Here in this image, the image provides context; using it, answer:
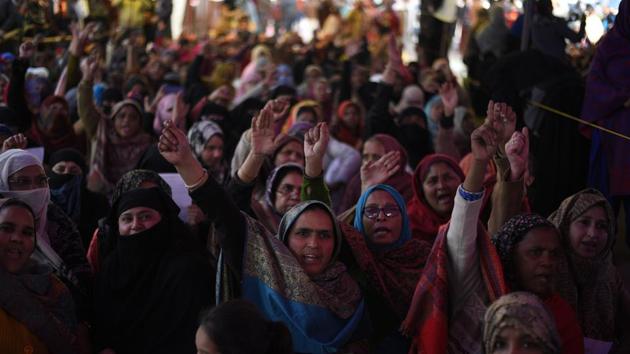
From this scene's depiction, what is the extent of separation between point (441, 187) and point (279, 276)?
1510mm

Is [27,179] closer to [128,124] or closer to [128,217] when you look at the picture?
[128,217]

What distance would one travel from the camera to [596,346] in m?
3.78

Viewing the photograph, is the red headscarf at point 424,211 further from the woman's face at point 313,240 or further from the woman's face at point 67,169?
the woman's face at point 67,169

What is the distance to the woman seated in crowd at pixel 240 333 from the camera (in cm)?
278

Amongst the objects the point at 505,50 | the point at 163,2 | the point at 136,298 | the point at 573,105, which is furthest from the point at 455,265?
the point at 163,2

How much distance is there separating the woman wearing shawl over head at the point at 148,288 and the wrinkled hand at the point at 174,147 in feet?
1.88

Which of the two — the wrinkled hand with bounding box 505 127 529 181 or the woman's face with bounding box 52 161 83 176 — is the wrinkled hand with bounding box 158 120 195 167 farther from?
the woman's face with bounding box 52 161 83 176

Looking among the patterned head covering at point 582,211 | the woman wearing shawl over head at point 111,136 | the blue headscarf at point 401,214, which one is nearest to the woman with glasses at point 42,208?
the blue headscarf at point 401,214

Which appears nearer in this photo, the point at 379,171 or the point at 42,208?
the point at 42,208

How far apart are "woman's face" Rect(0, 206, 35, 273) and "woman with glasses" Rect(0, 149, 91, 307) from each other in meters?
0.41

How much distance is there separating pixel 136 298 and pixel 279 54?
966 centimetres

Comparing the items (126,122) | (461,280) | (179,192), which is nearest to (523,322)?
(461,280)

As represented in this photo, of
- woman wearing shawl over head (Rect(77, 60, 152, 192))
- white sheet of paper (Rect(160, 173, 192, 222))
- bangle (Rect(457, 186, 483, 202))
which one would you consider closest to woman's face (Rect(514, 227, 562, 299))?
bangle (Rect(457, 186, 483, 202))

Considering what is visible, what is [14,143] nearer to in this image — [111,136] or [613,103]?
[111,136]
